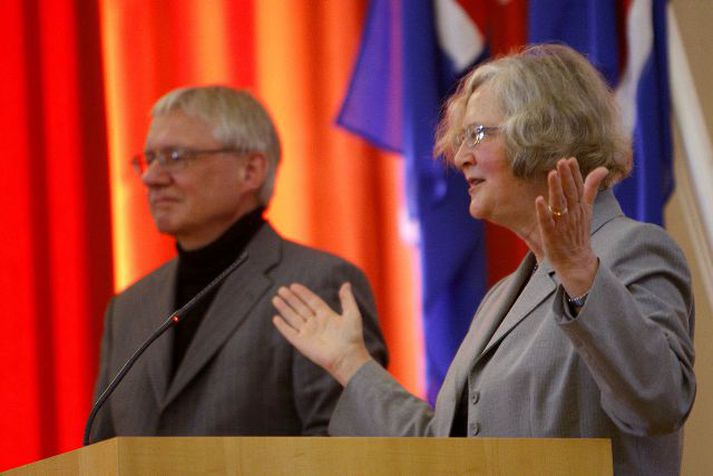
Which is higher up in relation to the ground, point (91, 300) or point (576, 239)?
point (576, 239)

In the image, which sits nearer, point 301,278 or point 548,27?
point 301,278

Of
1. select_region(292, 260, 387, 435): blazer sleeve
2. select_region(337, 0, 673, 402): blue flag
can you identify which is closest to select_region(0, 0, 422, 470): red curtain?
select_region(337, 0, 673, 402): blue flag

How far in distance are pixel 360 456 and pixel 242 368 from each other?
1646 millimetres

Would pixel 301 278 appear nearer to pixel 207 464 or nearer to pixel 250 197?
pixel 250 197

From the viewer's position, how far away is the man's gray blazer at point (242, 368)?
11.3 feet

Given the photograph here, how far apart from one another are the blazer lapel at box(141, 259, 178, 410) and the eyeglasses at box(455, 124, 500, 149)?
1.27m

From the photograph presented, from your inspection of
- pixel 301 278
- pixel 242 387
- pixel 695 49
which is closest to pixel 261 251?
pixel 301 278

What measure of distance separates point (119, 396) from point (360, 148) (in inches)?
51.2

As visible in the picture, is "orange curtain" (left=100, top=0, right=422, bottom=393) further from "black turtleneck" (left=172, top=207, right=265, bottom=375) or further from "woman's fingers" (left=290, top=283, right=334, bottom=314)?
"woman's fingers" (left=290, top=283, right=334, bottom=314)

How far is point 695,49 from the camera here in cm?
441

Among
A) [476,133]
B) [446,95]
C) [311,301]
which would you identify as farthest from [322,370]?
[446,95]

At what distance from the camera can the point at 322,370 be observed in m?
3.42

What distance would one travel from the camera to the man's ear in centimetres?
389

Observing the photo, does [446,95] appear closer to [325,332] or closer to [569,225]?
[325,332]
